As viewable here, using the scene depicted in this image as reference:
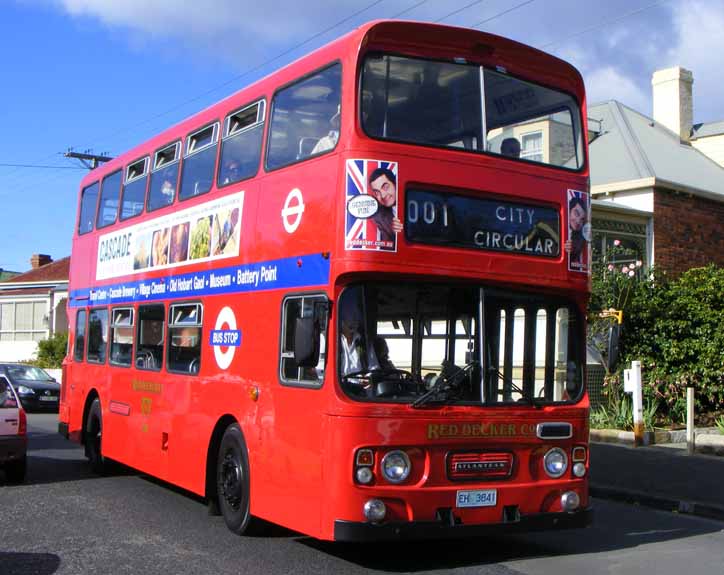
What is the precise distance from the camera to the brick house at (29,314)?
153ft

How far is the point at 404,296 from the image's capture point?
24.9 feet

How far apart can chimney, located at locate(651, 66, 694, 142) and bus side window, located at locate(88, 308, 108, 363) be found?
23.0 m

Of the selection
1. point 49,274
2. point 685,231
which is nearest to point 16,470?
point 685,231

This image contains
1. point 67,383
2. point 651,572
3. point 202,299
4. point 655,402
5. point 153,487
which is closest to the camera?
point 651,572

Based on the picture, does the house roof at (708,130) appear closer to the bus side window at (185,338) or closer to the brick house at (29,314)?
the bus side window at (185,338)

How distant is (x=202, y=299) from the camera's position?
10.1 metres

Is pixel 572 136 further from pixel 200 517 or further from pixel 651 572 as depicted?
pixel 200 517

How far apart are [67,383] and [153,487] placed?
11.8 feet

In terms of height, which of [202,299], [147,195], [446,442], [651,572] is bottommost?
[651,572]

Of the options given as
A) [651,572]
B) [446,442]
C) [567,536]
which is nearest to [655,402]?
[567,536]

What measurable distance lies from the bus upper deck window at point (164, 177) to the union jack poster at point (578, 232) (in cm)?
492

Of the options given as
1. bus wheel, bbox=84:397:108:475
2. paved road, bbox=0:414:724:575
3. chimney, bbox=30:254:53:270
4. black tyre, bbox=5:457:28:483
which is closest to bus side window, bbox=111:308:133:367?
bus wheel, bbox=84:397:108:475

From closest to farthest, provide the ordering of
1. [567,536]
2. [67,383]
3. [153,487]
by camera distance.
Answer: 1. [567,536]
2. [153,487]
3. [67,383]

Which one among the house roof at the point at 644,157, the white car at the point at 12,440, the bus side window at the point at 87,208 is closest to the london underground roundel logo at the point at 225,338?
the white car at the point at 12,440
